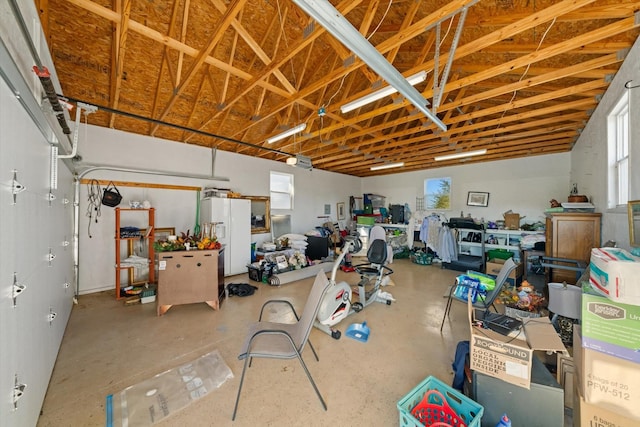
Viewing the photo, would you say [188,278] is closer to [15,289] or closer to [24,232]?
[24,232]

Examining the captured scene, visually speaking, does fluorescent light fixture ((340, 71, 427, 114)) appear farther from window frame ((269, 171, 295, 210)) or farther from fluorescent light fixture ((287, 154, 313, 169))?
window frame ((269, 171, 295, 210))

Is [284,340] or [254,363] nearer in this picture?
[284,340]

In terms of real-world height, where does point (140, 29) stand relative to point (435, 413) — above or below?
above

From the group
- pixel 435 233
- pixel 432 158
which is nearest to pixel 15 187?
pixel 435 233

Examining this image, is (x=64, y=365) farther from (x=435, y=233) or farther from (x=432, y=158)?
(x=432, y=158)

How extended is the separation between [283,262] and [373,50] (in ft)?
15.1

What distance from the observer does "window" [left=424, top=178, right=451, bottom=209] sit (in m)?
8.25

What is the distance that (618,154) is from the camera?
10.3 ft

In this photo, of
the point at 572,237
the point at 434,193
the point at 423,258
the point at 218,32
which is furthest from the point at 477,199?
the point at 218,32

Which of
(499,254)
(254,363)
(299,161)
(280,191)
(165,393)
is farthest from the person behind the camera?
(280,191)

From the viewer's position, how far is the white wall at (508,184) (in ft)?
21.4

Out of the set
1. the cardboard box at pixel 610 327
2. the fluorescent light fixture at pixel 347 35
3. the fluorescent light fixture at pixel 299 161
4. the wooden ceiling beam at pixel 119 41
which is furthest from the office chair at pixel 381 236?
the wooden ceiling beam at pixel 119 41

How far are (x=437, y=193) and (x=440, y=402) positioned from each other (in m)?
7.89

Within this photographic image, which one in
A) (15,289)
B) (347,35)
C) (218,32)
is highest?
(218,32)
